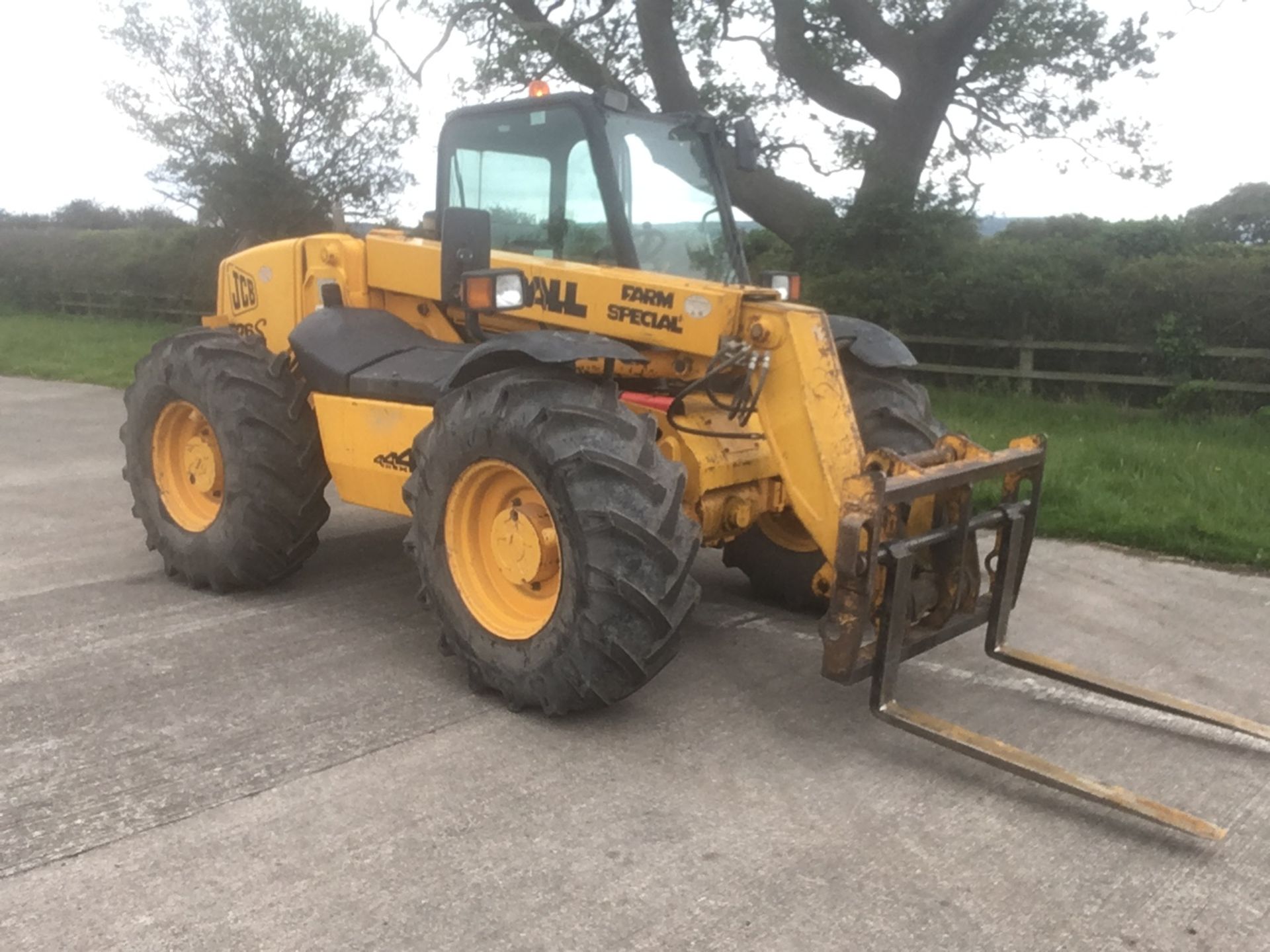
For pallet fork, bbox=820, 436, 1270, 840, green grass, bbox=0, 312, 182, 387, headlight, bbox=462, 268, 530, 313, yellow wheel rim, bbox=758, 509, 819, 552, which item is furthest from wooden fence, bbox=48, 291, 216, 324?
pallet fork, bbox=820, 436, 1270, 840

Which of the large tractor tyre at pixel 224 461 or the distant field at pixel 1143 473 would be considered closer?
the large tractor tyre at pixel 224 461

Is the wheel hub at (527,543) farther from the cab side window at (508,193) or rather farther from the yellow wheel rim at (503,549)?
the cab side window at (508,193)

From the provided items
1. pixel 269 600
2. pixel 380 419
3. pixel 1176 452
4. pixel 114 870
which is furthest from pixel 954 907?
pixel 1176 452

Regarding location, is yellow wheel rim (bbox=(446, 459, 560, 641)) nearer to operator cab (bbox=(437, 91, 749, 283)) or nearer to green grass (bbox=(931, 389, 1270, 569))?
operator cab (bbox=(437, 91, 749, 283))

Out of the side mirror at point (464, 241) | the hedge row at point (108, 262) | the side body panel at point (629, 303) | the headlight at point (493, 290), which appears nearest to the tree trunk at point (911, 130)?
the side body panel at point (629, 303)

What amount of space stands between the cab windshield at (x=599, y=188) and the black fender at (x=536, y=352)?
0.77m

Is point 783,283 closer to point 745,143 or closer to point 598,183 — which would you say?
point 745,143

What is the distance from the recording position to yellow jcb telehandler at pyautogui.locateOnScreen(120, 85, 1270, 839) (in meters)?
3.84

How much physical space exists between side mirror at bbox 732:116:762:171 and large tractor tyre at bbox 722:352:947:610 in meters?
1.37

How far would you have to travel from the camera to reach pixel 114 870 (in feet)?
10.0

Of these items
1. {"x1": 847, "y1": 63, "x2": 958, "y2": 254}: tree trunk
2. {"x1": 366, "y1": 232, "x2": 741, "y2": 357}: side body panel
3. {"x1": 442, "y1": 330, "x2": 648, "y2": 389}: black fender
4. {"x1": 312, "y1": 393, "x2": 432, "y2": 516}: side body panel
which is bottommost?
{"x1": 312, "y1": 393, "x2": 432, "y2": 516}: side body panel

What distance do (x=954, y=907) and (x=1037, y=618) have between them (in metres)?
2.78

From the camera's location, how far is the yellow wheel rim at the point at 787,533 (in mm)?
5293

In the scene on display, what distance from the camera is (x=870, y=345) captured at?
16.4 feet
